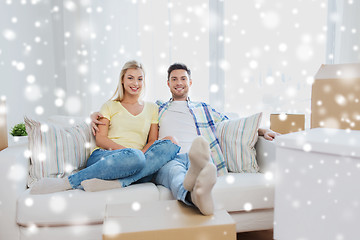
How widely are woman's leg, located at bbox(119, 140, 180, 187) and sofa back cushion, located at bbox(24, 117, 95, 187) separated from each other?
33 centimetres

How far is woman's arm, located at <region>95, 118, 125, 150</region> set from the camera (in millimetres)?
1672

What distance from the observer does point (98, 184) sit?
4.49 feet

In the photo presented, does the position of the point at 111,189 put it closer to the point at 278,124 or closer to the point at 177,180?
the point at 177,180

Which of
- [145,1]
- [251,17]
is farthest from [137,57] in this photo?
[251,17]

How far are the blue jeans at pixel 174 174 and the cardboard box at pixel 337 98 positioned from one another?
0.53 m

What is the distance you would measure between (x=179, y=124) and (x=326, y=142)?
119 centimetres

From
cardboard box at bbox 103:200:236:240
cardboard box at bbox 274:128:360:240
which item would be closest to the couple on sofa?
cardboard box at bbox 103:200:236:240

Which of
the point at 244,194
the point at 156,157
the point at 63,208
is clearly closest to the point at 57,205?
the point at 63,208

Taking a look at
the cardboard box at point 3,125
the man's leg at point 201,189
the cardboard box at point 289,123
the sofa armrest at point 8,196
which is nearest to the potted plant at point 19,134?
the cardboard box at point 3,125

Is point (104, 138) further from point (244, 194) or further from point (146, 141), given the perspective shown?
point (244, 194)

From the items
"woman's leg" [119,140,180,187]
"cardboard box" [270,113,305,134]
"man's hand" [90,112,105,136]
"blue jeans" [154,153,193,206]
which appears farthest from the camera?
"cardboard box" [270,113,305,134]

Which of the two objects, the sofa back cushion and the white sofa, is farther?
the sofa back cushion

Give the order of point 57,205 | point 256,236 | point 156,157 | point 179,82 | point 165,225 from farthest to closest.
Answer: point 179,82
point 256,236
point 156,157
point 57,205
point 165,225

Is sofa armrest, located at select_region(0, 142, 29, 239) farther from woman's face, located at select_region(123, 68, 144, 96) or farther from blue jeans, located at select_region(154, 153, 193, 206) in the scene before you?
woman's face, located at select_region(123, 68, 144, 96)
